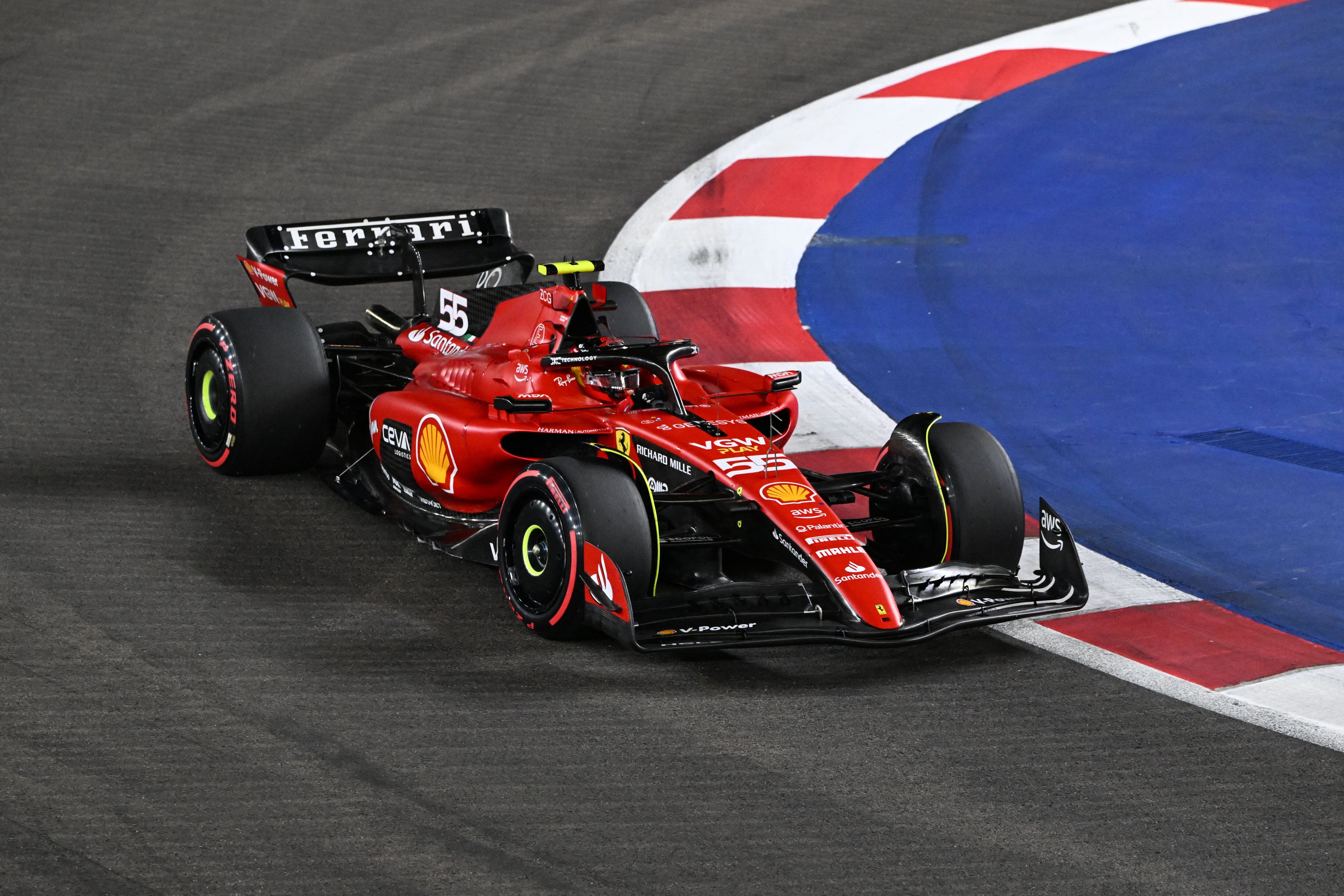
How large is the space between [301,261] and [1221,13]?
348 inches

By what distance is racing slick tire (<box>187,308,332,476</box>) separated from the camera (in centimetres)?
628

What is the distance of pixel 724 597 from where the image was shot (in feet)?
16.1

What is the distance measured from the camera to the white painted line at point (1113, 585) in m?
5.59

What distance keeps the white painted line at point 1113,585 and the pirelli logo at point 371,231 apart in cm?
314

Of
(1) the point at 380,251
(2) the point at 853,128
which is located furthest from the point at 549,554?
(2) the point at 853,128

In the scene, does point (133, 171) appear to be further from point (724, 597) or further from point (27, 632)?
point (724, 597)

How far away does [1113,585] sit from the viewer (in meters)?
5.75

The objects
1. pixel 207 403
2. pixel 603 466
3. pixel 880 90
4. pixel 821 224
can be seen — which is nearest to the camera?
pixel 603 466

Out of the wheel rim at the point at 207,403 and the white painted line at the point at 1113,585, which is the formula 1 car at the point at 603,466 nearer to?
the wheel rim at the point at 207,403

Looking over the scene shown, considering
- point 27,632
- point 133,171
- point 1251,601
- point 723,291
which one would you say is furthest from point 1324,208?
point 27,632

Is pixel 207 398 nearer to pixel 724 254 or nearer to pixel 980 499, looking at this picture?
pixel 980 499

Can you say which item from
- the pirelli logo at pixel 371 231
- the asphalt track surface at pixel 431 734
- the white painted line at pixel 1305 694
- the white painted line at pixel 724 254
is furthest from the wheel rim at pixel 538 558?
the white painted line at pixel 724 254

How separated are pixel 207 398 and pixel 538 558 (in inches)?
85.3

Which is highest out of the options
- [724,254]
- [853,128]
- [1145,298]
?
[853,128]
